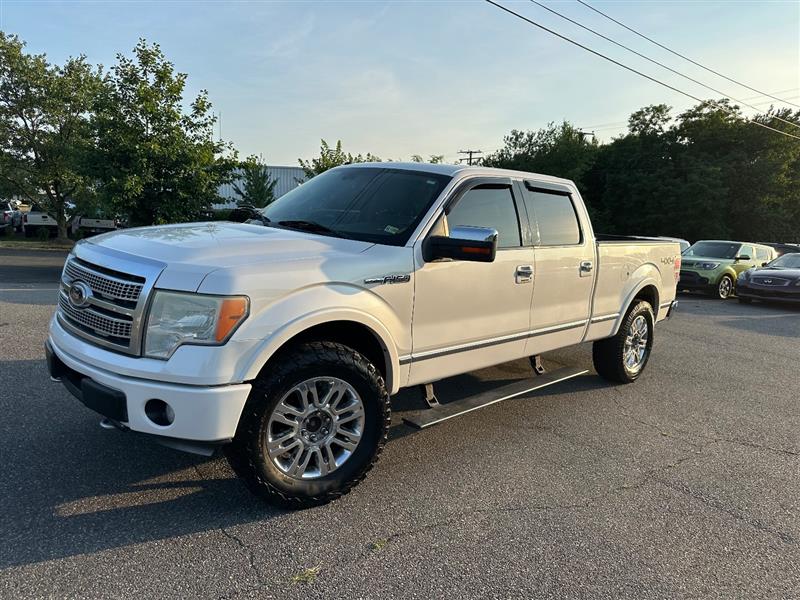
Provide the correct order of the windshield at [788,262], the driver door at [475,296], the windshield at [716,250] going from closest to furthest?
the driver door at [475,296] → the windshield at [788,262] → the windshield at [716,250]

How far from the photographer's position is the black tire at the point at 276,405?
286 cm

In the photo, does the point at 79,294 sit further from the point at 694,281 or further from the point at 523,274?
the point at 694,281

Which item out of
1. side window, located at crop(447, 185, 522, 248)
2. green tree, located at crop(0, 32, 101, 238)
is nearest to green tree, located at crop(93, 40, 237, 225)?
green tree, located at crop(0, 32, 101, 238)

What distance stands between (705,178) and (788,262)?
19.2m

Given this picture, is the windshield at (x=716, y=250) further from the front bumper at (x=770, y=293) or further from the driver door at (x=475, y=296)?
the driver door at (x=475, y=296)

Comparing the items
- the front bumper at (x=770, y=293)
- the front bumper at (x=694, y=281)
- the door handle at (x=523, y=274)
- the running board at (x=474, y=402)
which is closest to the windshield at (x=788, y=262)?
the front bumper at (x=770, y=293)

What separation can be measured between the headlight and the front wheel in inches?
630

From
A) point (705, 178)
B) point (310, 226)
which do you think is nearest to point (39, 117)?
point (310, 226)

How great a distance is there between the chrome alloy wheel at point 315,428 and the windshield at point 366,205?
1025mm

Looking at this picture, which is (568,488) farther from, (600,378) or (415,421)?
(600,378)

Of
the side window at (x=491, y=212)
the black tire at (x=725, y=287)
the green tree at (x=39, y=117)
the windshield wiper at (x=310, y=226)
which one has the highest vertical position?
the green tree at (x=39, y=117)

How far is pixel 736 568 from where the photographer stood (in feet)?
9.18

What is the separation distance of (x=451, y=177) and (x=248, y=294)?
1.88 meters

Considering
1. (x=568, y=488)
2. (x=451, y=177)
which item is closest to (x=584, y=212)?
(x=451, y=177)
